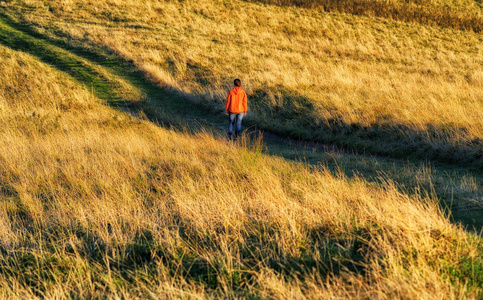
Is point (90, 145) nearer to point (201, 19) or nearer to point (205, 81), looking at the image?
point (205, 81)

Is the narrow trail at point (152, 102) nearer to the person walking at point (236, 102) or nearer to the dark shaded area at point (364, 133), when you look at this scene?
the dark shaded area at point (364, 133)

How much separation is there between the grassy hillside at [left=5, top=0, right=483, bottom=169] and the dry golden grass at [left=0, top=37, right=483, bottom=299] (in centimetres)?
491

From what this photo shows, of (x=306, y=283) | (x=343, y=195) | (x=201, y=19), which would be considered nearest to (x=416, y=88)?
(x=343, y=195)

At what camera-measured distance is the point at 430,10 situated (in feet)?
142

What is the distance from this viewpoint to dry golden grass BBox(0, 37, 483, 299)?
13.0 ft

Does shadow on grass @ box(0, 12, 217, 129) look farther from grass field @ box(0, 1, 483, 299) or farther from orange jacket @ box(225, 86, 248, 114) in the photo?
orange jacket @ box(225, 86, 248, 114)

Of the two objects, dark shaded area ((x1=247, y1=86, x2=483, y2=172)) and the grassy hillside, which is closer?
dark shaded area ((x1=247, y1=86, x2=483, y2=172))

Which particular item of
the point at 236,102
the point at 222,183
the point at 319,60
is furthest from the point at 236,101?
the point at 319,60

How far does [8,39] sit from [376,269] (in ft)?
91.4

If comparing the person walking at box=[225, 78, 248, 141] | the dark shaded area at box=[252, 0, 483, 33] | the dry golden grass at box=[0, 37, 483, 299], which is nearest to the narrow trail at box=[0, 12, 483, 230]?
the person walking at box=[225, 78, 248, 141]

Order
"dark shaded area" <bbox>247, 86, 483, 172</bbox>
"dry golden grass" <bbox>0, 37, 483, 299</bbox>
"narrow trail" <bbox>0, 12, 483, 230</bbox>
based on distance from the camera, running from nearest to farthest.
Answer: "dry golden grass" <bbox>0, 37, 483, 299</bbox> → "narrow trail" <bbox>0, 12, 483, 230</bbox> → "dark shaded area" <bbox>247, 86, 483, 172</bbox>

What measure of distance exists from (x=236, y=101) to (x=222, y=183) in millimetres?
5433

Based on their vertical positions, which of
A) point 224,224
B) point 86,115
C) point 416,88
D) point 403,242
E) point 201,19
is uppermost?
point 201,19

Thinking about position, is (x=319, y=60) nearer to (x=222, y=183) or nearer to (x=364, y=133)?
(x=364, y=133)
